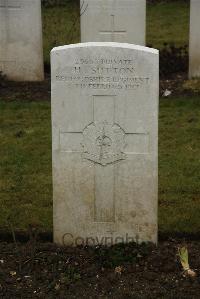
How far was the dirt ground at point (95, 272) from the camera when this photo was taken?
418 centimetres

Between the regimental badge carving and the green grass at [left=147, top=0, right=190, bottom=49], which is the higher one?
the green grass at [left=147, top=0, right=190, bottom=49]

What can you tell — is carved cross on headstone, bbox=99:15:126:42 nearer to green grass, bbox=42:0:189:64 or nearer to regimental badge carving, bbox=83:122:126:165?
green grass, bbox=42:0:189:64

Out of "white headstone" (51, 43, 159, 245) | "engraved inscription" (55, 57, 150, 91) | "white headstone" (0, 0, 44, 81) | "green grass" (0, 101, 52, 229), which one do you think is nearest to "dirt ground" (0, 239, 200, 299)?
"white headstone" (51, 43, 159, 245)

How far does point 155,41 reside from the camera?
12.3m

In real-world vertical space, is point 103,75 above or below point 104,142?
above

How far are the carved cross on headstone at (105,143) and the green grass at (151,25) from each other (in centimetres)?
609

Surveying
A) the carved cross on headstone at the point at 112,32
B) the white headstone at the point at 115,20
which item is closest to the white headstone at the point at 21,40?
the white headstone at the point at 115,20

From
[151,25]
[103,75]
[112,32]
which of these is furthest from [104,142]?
[151,25]

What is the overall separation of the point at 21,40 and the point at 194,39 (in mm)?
2241

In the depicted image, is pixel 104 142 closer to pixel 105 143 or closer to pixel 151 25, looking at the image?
pixel 105 143

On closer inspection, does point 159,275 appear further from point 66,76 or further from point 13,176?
point 13,176

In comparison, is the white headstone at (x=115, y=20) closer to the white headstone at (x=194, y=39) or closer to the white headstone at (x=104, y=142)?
the white headstone at (x=194, y=39)

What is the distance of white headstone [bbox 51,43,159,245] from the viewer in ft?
14.4

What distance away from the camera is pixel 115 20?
360 inches
